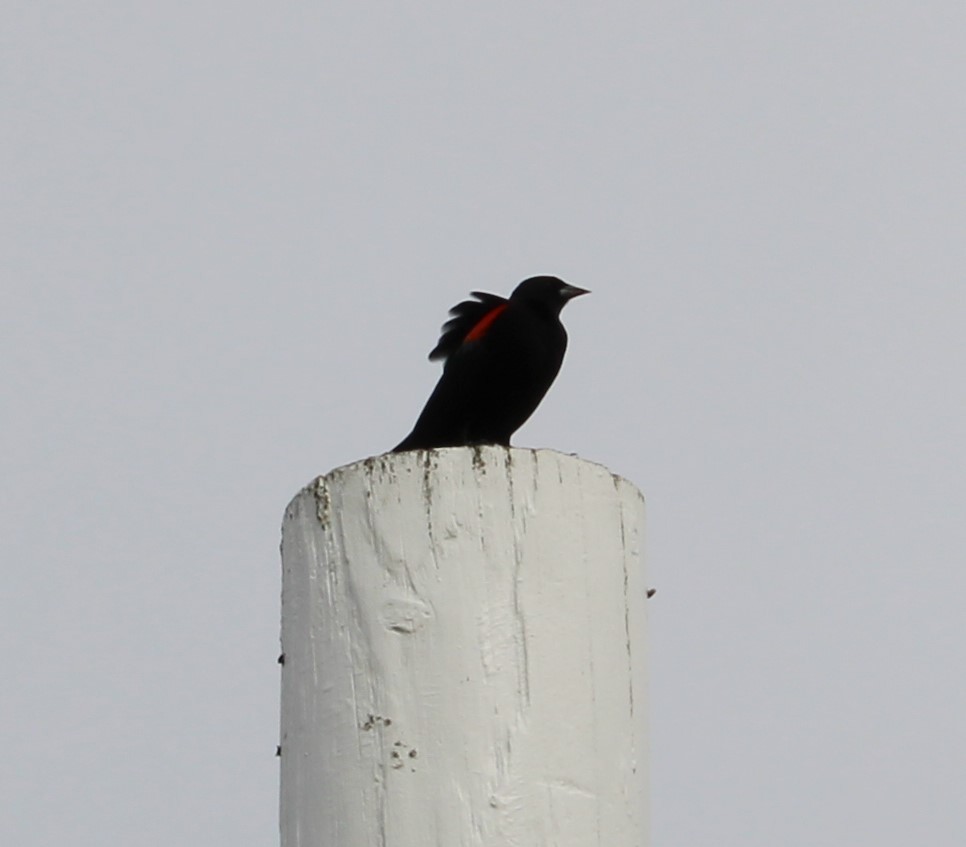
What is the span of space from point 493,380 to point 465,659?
360 centimetres

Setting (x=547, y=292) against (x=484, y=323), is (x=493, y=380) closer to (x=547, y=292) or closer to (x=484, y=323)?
(x=484, y=323)

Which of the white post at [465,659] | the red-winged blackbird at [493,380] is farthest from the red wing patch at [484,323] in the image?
the white post at [465,659]

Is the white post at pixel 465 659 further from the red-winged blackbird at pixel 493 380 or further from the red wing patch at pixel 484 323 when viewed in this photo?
the red wing patch at pixel 484 323

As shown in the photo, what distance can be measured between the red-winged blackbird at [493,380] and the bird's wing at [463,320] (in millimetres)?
19

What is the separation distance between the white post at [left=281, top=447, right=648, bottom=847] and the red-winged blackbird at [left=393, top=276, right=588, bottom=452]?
3405 mm

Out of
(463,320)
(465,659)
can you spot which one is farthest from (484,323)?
(465,659)

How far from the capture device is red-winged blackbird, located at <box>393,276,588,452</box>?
576cm

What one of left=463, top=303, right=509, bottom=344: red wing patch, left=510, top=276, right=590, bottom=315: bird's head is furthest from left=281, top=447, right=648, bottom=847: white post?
left=510, top=276, right=590, bottom=315: bird's head

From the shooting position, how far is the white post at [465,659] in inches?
84.4

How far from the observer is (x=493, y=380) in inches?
226

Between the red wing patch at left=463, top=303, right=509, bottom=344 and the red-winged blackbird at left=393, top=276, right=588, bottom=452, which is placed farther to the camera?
the red wing patch at left=463, top=303, right=509, bottom=344

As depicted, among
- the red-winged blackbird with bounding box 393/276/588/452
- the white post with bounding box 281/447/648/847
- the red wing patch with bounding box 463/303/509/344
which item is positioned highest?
the red wing patch with bounding box 463/303/509/344

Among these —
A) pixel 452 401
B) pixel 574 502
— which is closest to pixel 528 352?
pixel 452 401

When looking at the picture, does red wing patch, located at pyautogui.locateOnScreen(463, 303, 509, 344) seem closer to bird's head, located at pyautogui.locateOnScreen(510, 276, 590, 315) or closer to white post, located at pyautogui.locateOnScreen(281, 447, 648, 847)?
bird's head, located at pyautogui.locateOnScreen(510, 276, 590, 315)
